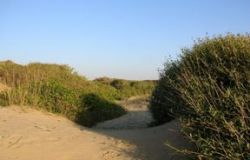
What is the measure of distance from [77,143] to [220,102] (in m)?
2.93

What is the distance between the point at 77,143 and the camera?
30.8 ft

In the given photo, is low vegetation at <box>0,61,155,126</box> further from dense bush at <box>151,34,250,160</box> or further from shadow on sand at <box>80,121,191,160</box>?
dense bush at <box>151,34,250,160</box>

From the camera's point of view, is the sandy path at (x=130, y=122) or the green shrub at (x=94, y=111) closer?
the sandy path at (x=130, y=122)

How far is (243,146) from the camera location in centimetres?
688

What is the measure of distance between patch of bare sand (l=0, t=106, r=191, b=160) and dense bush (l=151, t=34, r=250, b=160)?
0.69m

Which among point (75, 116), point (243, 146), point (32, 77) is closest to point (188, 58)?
point (243, 146)

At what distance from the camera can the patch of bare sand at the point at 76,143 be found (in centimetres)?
858

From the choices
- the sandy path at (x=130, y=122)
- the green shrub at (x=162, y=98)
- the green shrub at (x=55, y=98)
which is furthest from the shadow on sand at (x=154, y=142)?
the green shrub at (x=55, y=98)

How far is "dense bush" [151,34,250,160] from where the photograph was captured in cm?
701

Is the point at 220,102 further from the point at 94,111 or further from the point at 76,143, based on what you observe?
the point at 94,111

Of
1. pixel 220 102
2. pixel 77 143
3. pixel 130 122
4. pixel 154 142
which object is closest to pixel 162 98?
pixel 130 122

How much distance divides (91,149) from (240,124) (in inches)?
109

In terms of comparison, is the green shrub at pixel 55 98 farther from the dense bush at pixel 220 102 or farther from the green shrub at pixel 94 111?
the dense bush at pixel 220 102

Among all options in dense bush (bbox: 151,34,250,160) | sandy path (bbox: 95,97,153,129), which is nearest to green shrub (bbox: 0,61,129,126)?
sandy path (bbox: 95,97,153,129)
